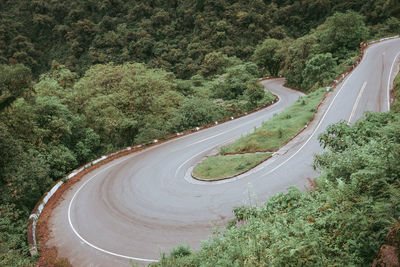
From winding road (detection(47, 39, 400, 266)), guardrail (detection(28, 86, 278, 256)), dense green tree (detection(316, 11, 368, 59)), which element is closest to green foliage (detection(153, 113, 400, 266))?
winding road (detection(47, 39, 400, 266))

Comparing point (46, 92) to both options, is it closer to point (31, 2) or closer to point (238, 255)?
point (238, 255)

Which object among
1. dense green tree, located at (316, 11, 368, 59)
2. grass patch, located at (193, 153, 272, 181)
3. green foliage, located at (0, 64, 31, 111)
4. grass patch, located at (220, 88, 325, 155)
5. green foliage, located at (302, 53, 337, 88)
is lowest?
grass patch, located at (193, 153, 272, 181)

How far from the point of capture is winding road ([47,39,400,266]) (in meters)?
10.2

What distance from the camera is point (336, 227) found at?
4.99 meters

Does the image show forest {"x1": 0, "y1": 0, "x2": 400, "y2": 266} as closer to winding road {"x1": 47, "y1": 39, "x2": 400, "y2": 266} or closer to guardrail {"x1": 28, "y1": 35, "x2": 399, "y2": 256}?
guardrail {"x1": 28, "y1": 35, "x2": 399, "y2": 256}

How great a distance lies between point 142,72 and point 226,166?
2029 centimetres

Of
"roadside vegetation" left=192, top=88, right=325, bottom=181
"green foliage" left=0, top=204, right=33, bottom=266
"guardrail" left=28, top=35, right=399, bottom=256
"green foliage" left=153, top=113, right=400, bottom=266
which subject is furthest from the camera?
"roadside vegetation" left=192, top=88, right=325, bottom=181

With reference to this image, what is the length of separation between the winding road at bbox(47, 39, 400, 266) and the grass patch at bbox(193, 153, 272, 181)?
1.80 feet

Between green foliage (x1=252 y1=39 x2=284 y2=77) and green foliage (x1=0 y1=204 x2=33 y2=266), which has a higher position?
green foliage (x1=252 y1=39 x2=284 y2=77)

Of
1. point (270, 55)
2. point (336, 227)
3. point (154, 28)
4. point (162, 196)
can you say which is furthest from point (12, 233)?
point (154, 28)

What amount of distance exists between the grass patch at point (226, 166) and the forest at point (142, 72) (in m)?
6.65

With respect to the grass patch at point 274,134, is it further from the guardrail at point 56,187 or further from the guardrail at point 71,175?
the guardrail at point 71,175

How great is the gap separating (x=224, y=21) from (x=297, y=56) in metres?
30.4

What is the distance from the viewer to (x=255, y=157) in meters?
16.0
